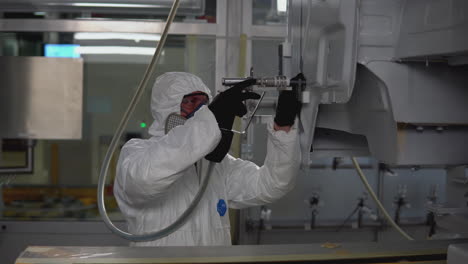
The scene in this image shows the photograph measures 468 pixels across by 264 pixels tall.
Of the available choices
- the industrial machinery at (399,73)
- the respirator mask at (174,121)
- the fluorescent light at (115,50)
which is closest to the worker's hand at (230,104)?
the industrial machinery at (399,73)

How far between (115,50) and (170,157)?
1583mm

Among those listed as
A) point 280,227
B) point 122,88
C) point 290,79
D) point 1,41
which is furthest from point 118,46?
point 290,79

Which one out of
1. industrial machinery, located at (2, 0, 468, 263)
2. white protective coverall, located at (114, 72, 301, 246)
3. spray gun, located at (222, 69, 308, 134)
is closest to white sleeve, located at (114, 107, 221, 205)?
white protective coverall, located at (114, 72, 301, 246)

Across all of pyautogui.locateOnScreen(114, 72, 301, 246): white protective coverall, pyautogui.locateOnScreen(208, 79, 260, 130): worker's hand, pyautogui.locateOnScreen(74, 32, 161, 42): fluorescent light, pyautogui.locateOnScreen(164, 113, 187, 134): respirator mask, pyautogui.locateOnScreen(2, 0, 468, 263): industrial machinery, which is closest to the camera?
pyautogui.locateOnScreen(2, 0, 468, 263): industrial machinery

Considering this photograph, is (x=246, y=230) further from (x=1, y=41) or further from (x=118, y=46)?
(x=1, y=41)

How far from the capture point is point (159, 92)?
1.92 metres

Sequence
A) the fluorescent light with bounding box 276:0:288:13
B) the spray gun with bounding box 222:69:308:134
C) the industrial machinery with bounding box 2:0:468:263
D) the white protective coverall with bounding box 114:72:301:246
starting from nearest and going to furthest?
the industrial machinery with bounding box 2:0:468:263 < the spray gun with bounding box 222:69:308:134 < the white protective coverall with bounding box 114:72:301:246 < the fluorescent light with bounding box 276:0:288:13

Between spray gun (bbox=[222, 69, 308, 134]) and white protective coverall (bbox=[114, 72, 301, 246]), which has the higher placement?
spray gun (bbox=[222, 69, 308, 134])

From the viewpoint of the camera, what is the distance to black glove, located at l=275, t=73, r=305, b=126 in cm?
136

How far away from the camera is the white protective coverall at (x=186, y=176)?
154cm

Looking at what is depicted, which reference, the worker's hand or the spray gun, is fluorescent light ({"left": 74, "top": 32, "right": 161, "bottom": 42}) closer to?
the worker's hand

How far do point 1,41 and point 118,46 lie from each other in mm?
643

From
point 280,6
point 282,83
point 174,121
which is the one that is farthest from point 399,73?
point 280,6

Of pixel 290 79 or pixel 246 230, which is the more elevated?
pixel 290 79
